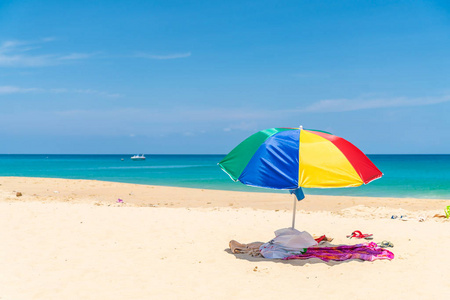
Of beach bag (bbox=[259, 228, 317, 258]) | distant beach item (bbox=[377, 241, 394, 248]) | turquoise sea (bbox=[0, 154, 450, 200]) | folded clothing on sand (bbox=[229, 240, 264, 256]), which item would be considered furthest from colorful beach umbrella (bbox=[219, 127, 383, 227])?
turquoise sea (bbox=[0, 154, 450, 200])

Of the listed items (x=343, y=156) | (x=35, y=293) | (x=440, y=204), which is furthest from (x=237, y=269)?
(x=440, y=204)

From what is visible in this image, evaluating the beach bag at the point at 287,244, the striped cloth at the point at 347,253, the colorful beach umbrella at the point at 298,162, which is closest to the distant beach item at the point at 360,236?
the striped cloth at the point at 347,253

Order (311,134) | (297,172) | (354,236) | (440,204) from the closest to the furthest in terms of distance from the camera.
→ (297,172), (311,134), (354,236), (440,204)

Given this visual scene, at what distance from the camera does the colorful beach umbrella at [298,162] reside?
6.25m

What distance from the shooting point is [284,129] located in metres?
7.32

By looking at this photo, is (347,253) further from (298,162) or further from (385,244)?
(298,162)

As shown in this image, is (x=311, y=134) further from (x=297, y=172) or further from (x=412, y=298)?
(x=412, y=298)

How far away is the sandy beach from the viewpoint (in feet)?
18.5

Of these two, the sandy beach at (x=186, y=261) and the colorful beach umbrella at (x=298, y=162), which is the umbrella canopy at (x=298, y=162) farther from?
the sandy beach at (x=186, y=261)

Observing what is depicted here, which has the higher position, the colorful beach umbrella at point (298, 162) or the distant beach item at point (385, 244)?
the colorful beach umbrella at point (298, 162)

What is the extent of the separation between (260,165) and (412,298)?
2.93 meters

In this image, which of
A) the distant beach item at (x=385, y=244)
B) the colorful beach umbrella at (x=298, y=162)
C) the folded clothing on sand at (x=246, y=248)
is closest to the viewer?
the colorful beach umbrella at (x=298, y=162)

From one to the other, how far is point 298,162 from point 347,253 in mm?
2305

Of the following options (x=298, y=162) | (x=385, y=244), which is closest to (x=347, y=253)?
(x=385, y=244)
